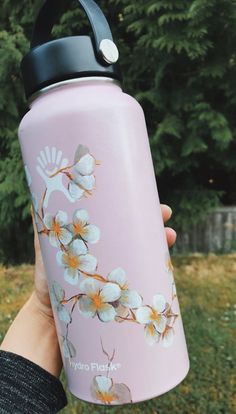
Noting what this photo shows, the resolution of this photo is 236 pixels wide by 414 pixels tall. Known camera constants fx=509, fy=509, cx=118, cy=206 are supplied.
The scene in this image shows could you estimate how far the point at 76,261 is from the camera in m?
0.82

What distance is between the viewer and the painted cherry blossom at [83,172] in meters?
0.80

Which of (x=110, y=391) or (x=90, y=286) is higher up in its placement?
(x=90, y=286)

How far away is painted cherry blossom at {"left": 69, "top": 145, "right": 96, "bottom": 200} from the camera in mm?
802

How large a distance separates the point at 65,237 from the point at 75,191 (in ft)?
0.26

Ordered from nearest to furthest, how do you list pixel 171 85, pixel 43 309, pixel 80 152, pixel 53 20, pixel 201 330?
pixel 80 152
pixel 53 20
pixel 43 309
pixel 201 330
pixel 171 85

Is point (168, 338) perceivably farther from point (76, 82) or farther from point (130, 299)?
point (76, 82)

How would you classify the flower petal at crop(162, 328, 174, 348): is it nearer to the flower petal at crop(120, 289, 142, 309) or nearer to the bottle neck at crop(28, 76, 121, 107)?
the flower petal at crop(120, 289, 142, 309)

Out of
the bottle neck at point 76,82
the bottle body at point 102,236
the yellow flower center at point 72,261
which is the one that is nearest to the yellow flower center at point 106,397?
the bottle body at point 102,236

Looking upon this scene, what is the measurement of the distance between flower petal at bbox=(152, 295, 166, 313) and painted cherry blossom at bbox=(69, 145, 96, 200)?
0.21 m

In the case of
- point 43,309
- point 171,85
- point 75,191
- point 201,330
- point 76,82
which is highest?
point 76,82

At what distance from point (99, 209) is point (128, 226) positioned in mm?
55

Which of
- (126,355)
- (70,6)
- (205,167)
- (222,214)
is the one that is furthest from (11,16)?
(126,355)

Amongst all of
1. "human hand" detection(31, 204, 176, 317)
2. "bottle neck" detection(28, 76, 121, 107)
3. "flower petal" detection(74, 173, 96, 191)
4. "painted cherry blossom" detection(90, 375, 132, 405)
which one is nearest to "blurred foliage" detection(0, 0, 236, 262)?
"human hand" detection(31, 204, 176, 317)

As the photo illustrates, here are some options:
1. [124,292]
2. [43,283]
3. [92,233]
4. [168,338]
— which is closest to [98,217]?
[92,233]
